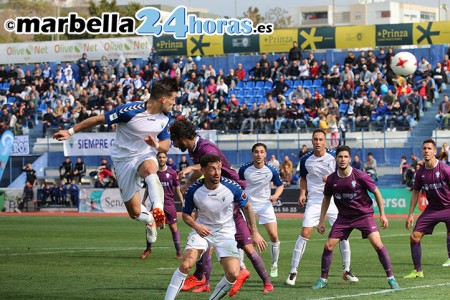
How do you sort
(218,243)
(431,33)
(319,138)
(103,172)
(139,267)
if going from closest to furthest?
(218,243), (319,138), (139,267), (103,172), (431,33)

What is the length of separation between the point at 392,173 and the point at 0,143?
1790 cm

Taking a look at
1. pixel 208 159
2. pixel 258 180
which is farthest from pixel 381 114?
pixel 208 159

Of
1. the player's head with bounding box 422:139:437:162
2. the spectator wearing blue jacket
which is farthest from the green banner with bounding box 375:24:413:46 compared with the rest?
the player's head with bounding box 422:139:437:162

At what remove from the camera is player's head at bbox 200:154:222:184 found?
1176 cm

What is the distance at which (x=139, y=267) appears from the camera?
1822cm

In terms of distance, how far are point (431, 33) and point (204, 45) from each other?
1272 centimetres

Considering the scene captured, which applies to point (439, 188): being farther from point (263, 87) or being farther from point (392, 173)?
point (263, 87)

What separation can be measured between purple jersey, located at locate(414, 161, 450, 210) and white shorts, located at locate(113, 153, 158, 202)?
16.3ft

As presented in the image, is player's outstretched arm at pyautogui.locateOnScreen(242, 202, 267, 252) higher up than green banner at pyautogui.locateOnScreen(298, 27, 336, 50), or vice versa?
green banner at pyautogui.locateOnScreen(298, 27, 336, 50)

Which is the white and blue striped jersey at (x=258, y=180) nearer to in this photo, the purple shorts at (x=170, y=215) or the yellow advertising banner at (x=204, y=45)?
the purple shorts at (x=170, y=215)

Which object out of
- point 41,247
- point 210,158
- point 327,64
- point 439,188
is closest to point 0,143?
point 327,64

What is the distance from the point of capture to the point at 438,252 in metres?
21.2

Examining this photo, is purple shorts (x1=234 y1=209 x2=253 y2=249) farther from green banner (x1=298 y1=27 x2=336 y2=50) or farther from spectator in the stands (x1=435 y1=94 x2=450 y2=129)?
green banner (x1=298 y1=27 x2=336 y2=50)

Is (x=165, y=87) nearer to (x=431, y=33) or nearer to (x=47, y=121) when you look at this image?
(x=47, y=121)
